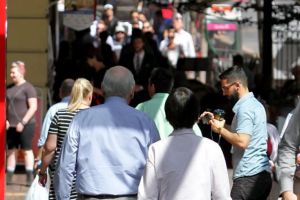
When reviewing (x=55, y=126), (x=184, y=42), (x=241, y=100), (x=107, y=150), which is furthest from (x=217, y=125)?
(x=184, y=42)

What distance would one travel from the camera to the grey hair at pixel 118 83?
757cm

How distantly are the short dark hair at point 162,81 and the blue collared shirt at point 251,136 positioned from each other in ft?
2.57

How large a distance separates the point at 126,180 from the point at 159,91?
102 inches

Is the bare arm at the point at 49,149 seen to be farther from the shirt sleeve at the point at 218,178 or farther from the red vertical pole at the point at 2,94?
the shirt sleeve at the point at 218,178

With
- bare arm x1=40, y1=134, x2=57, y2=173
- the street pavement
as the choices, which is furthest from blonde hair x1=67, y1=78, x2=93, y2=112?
the street pavement

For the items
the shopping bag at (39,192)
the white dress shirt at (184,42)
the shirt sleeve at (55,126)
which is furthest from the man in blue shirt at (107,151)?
the white dress shirt at (184,42)

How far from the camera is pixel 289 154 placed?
706 cm

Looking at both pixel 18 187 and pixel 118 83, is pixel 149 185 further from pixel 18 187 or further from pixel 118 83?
pixel 18 187

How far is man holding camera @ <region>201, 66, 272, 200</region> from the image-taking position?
30.0 ft

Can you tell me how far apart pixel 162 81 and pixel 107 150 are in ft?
8.44

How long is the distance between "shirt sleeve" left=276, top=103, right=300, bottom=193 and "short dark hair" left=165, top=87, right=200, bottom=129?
646mm

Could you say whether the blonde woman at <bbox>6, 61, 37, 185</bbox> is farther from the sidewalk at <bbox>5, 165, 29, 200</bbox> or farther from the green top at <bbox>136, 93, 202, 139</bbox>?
the green top at <bbox>136, 93, 202, 139</bbox>

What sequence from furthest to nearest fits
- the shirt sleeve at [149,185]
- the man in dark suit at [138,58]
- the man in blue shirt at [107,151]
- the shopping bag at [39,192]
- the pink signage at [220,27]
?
the pink signage at [220,27] < the man in dark suit at [138,58] < the shopping bag at [39,192] < the man in blue shirt at [107,151] < the shirt sleeve at [149,185]

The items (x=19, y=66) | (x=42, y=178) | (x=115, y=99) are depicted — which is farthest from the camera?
(x=19, y=66)
